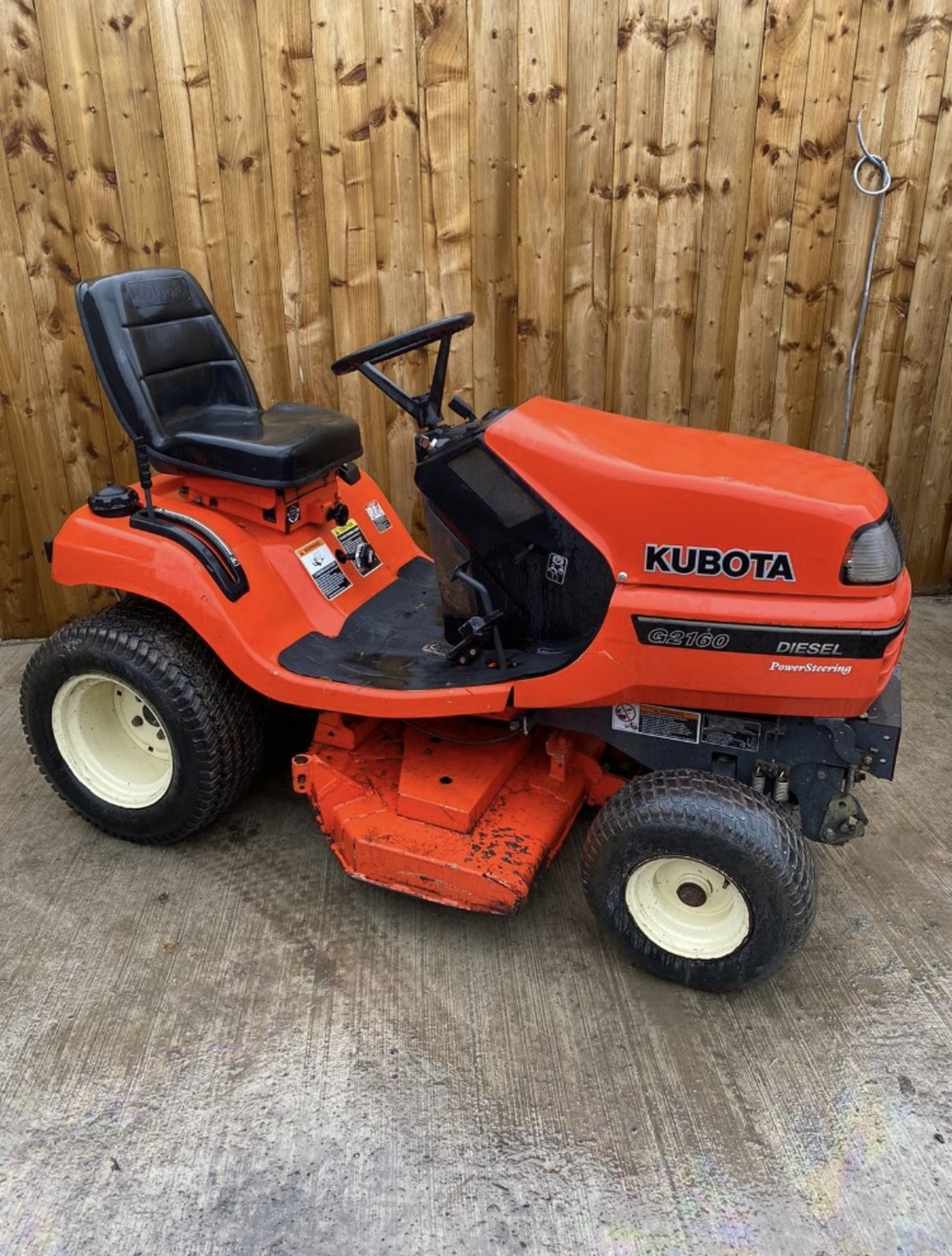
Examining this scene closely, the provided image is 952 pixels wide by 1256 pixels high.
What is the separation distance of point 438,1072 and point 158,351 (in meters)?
2.10

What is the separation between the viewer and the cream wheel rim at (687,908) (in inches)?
90.7

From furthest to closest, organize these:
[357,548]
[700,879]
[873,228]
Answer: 1. [873,228]
2. [357,548]
3. [700,879]

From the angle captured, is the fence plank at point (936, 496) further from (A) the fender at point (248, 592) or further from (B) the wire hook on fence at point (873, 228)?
(A) the fender at point (248, 592)

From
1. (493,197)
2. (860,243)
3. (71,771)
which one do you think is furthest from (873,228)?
(71,771)

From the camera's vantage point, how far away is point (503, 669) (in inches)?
97.4

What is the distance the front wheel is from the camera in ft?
7.16

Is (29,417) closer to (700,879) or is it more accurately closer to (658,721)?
(658,721)

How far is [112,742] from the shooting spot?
3006mm

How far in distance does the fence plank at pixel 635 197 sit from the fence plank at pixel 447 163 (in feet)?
1.88

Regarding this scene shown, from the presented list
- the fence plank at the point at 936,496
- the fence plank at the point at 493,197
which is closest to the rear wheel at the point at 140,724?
the fence plank at the point at 493,197

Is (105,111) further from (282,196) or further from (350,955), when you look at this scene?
(350,955)

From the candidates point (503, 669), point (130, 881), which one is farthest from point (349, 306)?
point (130, 881)

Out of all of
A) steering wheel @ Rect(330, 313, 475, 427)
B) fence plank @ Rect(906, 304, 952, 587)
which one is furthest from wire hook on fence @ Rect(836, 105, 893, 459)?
steering wheel @ Rect(330, 313, 475, 427)

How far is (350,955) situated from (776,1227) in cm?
115
